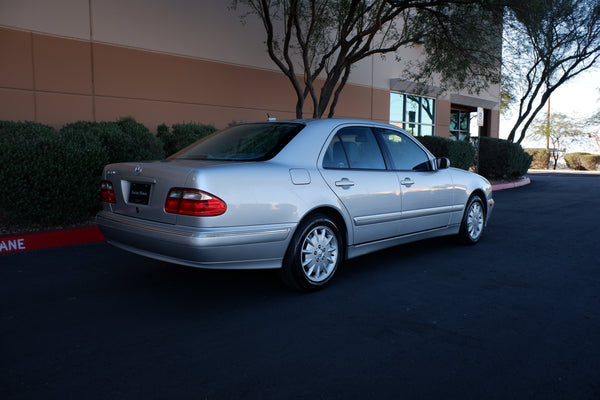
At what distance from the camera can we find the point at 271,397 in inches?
99.7

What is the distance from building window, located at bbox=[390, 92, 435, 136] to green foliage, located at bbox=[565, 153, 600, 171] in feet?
69.3

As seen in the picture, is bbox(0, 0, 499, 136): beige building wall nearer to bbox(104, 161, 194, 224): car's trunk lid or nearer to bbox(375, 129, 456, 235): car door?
bbox(104, 161, 194, 224): car's trunk lid

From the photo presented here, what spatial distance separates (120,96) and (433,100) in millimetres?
13579

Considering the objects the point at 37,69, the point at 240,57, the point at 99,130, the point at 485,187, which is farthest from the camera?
the point at 240,57

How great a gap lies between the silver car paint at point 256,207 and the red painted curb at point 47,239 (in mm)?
2214

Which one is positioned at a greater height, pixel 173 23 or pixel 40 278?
pixel 173 23

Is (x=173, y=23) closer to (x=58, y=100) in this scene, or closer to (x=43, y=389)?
(x=58, y=100)

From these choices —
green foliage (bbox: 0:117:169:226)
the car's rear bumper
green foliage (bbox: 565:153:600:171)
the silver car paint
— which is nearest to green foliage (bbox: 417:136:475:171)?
the silver car paint

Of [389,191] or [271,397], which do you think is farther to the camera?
[389,191]

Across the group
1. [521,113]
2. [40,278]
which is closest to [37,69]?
[40,278]

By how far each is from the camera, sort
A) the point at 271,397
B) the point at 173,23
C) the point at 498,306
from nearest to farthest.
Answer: the point at 271,397 → the point at 498,306 → the point at 173,23

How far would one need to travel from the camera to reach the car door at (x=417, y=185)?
5.21 metres

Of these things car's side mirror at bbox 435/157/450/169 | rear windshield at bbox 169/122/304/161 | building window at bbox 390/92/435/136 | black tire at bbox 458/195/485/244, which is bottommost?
black tire at bbox 458/195/485/244

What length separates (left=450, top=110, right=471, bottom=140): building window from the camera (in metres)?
25.2
